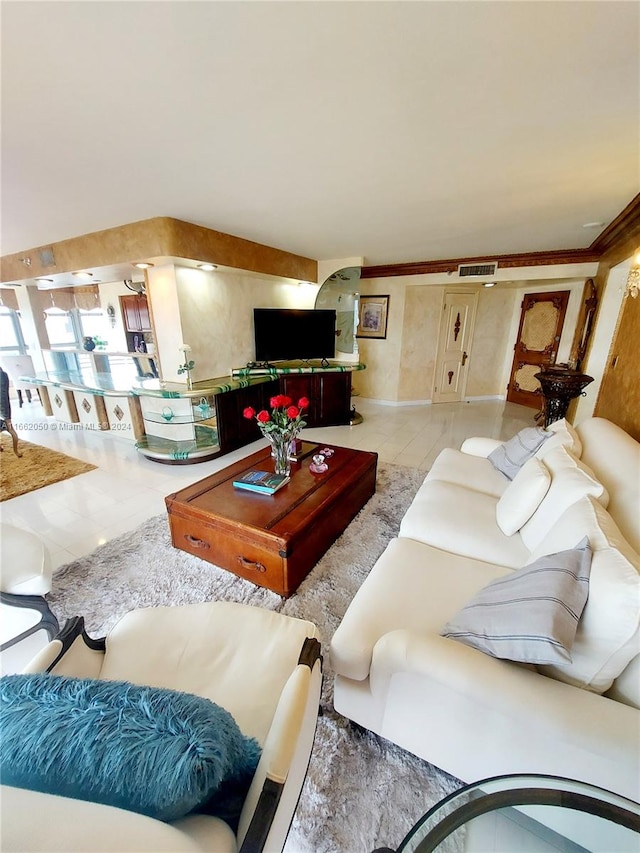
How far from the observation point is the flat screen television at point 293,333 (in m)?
4.52

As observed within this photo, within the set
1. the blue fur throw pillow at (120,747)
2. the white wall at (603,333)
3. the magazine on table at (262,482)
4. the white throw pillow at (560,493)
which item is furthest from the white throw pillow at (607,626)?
the white wall at (603,333)

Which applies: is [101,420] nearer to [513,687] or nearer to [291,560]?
[291,560]

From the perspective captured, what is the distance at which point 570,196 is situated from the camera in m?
2.59

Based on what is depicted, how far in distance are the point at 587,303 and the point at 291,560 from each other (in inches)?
203

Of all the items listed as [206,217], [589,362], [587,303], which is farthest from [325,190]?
[587,303]

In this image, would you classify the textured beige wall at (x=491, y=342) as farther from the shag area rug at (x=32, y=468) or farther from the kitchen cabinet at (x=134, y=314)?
the shag area rug at (x=32, y=468)

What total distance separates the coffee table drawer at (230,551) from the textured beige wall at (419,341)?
473cm

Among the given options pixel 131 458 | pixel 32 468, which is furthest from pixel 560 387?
pixel 32 468

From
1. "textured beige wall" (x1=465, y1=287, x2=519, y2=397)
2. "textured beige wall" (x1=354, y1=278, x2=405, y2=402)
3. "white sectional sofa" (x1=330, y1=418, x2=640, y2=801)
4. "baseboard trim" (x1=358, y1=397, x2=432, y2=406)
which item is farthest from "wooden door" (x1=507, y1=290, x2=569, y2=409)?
"white sectional sofa" (x1=330, y1=418, x2=640, y2=801)

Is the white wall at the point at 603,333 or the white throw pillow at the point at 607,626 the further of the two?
the white wall at the point at 603,333

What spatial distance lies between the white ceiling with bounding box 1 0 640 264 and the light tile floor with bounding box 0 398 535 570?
2.39 m

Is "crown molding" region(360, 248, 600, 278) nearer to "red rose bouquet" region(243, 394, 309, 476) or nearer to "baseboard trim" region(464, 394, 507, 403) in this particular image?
"baseboard trim" region(464, 394, 507, 403)

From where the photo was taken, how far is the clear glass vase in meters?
2.25

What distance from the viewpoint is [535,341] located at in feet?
19.5
